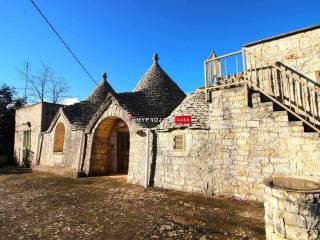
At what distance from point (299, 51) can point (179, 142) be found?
4850mm

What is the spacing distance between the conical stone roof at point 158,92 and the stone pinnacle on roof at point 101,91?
13.3 feet

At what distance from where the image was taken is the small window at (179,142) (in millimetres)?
8102

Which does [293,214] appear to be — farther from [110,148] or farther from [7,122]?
[7,122]

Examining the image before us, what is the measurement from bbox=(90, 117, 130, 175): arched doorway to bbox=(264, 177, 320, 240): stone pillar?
9.42 metres

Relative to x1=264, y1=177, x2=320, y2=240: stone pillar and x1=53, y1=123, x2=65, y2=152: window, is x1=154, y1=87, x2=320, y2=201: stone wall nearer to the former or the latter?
x1=264, y1=177, x2=320, y2=240: stone pillar

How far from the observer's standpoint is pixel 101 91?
1797 cm

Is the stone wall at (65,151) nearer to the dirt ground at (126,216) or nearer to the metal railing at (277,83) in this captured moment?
the dirt ground at (126,216)

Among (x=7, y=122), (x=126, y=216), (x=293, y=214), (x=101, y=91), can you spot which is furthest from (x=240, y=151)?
(x=7, y=122)

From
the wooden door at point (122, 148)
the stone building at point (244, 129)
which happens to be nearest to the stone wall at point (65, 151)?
the wooden door at point (122, 148)

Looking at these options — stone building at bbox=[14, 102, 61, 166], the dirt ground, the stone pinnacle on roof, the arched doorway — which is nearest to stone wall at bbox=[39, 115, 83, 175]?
stone building at bbox=[14, 102, 61, 166]

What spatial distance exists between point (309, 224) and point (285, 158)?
280 centimetres

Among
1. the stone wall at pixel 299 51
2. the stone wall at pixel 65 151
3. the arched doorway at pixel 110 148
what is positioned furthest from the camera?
Answer: the stone wall at pixel 65 151

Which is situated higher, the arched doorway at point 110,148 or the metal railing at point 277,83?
the metal railing at point 277,83

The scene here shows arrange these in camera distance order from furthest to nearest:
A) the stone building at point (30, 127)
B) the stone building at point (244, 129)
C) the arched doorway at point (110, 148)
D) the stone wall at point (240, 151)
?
the stone building at point (30, 127), the arched doorway at point (110, 148), the stone building at point (244, 129), the stone wall at point (240, 151)
